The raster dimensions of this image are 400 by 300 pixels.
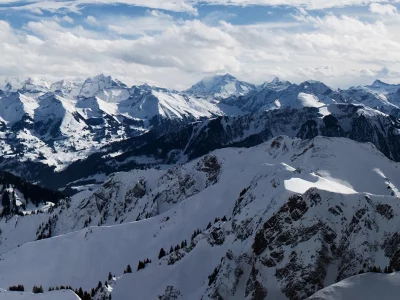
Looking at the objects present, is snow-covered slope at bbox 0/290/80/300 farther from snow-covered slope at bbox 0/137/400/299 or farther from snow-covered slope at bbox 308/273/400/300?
snow-covered slope at bbox 308/273/400/300

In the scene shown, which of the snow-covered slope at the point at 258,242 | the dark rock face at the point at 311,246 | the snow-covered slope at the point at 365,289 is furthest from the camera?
the snow-covered slope at the point at 258,242

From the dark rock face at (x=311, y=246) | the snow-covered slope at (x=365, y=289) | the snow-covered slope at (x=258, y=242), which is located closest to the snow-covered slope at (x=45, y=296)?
the snow-covered slope at (x=258, y=242)

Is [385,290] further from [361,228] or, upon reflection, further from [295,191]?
[295,191]

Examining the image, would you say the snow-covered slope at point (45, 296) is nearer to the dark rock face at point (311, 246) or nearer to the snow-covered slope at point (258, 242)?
the snow-covered slope at point (258, 242)

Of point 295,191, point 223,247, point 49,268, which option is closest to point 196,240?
point 223,247

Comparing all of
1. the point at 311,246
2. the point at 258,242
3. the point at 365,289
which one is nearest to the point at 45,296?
the point at 258,242

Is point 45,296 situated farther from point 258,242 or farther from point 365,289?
point 365,289

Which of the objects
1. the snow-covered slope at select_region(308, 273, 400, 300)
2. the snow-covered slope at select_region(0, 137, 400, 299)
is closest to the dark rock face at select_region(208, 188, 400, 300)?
the snow-covered slope at select_region(0, 137, 400, 299)
